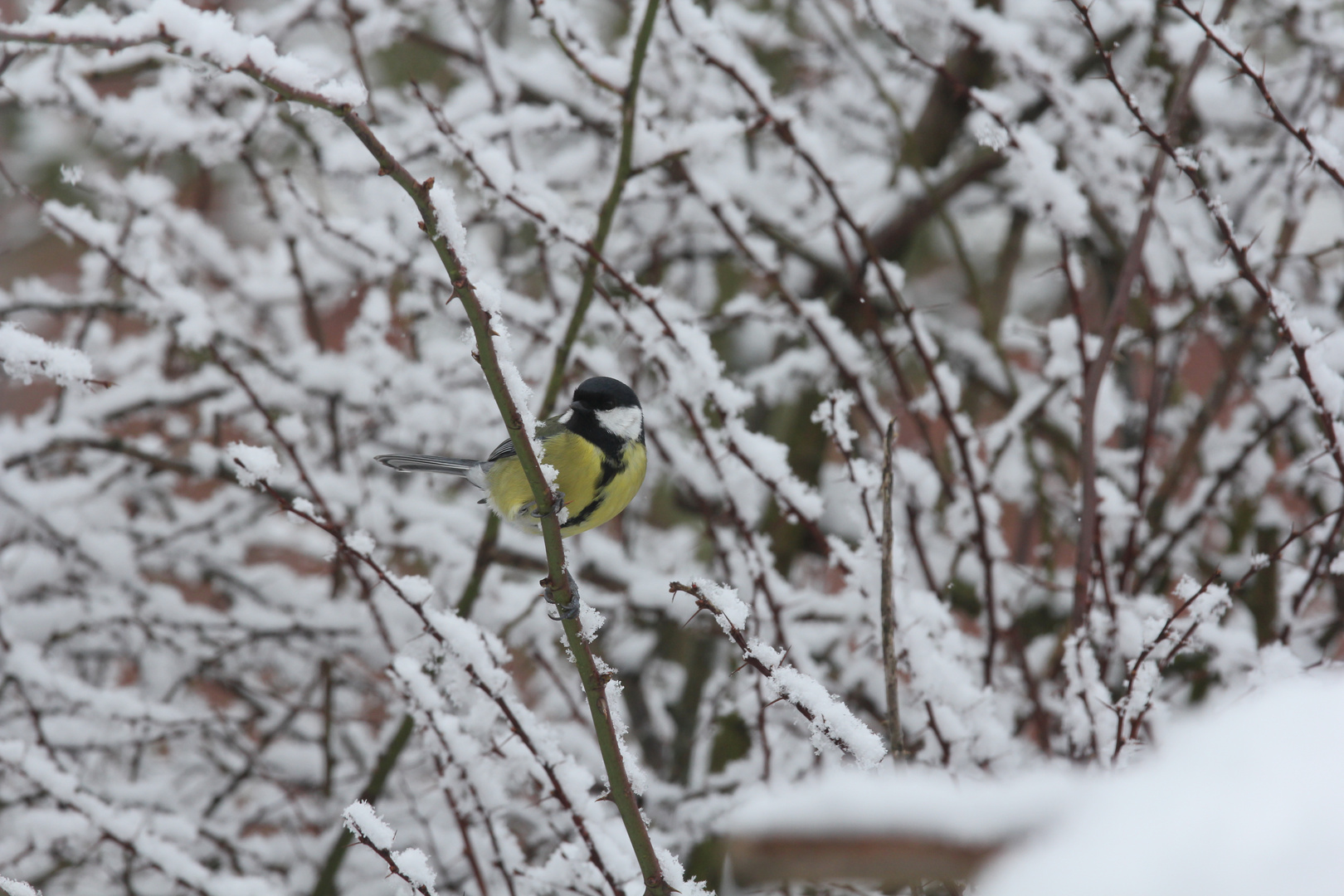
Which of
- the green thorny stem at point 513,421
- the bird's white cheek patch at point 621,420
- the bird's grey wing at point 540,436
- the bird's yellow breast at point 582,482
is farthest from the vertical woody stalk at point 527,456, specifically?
the bird's grey wing at point 540,436

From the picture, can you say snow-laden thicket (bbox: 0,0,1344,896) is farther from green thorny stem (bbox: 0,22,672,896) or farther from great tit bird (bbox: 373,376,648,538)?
great tit bird (bbox: 373,376,648,538)

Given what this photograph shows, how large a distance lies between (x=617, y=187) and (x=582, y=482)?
758mm

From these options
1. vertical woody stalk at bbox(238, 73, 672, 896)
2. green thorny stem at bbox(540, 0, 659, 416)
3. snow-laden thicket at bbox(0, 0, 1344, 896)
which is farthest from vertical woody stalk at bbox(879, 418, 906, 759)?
green thorny stem at bbox(540, 0, 659, 416)

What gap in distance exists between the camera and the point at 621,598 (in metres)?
3.55

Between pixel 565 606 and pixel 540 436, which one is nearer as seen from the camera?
pixel 565 606

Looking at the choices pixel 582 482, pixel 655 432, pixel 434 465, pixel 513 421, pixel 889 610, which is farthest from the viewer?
pixel 655 432

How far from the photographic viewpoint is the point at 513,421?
1438 millimetres

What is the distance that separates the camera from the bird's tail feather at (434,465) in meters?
2.85

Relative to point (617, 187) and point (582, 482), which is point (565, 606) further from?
point (617, 187)

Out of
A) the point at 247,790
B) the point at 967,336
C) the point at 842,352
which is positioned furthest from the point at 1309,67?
the point at 247,790

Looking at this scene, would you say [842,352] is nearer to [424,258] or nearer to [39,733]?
[424,258]

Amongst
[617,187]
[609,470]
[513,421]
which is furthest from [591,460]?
[513,421]

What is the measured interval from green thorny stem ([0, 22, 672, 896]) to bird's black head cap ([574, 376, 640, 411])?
→ 1.04 metres

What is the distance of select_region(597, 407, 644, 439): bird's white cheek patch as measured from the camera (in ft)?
8.98
